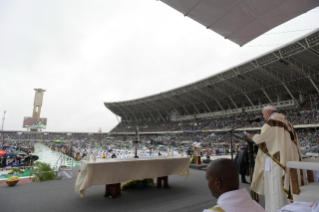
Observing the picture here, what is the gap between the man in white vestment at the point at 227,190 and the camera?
0.86 meters

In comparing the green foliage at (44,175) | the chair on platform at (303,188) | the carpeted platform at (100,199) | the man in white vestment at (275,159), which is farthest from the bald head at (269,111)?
the green foliage at (44,175)

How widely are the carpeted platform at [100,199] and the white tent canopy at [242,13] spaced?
370 cm

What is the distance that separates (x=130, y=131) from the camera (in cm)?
5334

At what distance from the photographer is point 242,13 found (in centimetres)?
356

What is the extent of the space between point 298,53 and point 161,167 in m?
21.4

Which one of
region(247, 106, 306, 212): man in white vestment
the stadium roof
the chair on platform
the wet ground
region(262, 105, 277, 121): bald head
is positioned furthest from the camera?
the stadium roof

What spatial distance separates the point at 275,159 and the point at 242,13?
281 centimetres

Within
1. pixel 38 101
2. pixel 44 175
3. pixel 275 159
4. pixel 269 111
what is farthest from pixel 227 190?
pixel 38 101

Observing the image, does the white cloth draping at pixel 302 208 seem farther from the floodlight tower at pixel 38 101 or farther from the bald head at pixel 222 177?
the floodlight tower at pixel 38 101

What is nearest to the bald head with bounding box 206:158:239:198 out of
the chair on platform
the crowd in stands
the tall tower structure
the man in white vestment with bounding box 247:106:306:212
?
the chair on platform

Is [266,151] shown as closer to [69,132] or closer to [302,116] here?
[302,116]

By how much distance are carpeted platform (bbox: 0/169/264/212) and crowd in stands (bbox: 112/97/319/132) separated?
2068 millimetres

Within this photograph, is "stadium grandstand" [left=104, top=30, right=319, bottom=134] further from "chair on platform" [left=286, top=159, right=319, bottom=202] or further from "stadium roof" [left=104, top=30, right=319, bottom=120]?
"chair on platform" [left=286, top=159, right=319, bottom=202]

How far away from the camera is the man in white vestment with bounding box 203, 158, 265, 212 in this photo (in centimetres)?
86
